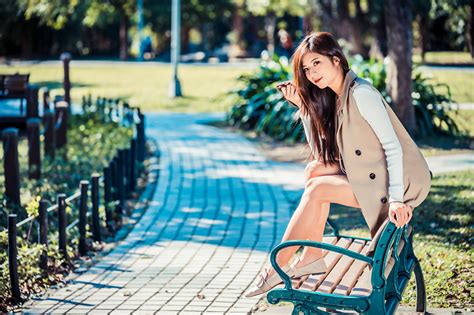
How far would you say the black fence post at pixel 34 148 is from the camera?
12695mm

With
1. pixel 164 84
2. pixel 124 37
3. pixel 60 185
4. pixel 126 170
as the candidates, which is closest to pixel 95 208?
pixel 126 170

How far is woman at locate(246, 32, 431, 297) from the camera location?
484 centimetres

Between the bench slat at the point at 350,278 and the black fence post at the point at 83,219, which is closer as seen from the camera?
the bench slat at the point at 350,278

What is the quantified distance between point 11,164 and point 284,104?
7.38 m

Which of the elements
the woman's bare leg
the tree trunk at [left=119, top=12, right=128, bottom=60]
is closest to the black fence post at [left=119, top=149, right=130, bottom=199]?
the woman's bare leg

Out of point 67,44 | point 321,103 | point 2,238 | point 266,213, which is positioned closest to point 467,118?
point 266,213

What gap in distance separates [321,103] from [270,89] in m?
12.5

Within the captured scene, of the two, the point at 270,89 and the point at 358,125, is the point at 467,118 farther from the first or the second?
the point at 358,125

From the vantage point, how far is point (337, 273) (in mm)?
5020

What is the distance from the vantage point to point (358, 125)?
489cm

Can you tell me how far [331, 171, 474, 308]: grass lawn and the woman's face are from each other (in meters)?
1.91

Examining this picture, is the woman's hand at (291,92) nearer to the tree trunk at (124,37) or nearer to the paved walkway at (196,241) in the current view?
the paved walkway at (196,241)

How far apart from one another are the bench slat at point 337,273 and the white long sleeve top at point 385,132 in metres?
0.50

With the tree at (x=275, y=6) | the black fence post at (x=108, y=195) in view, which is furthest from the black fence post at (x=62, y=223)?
the tree at (x=275, y=6)
